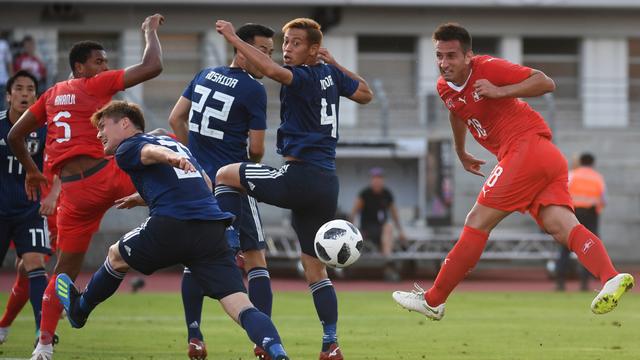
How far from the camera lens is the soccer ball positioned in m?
9.48

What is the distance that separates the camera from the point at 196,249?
836 cm

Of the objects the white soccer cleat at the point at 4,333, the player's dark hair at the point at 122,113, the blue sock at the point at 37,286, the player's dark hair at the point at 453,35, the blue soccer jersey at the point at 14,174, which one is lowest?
the white soccer cleat at the point at 4,333

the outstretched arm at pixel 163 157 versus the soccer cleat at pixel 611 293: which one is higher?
the outstretched arm at pixel 163 157

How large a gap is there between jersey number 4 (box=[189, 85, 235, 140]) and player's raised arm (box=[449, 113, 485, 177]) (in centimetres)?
179

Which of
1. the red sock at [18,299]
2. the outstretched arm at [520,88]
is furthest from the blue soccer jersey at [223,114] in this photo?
the red sock at [18,299]

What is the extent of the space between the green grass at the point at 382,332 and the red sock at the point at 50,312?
0.62m

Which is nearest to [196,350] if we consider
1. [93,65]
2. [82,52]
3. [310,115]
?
[310,115]

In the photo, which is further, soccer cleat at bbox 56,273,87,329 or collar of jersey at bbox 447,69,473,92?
collar of jersey at bbox 447,69,473,92

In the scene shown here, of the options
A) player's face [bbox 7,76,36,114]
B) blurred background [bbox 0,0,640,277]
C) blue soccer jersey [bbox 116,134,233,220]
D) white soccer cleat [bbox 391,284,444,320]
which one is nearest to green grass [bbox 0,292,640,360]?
white soccer cleat [bbox 391,284,444,320]

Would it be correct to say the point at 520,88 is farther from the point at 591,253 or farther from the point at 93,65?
the point at 93,65

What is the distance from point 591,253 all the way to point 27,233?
5.18 meters

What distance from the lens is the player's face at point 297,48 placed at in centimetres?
969

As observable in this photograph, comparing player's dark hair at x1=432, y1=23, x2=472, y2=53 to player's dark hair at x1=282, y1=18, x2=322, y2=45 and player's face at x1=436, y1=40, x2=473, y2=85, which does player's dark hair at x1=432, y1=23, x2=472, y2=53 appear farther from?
player's dark hair at x1=282, y1=18, x2=322, y2=45

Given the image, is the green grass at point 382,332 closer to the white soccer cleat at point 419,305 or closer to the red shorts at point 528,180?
the white soccer cleat at point 419,305
